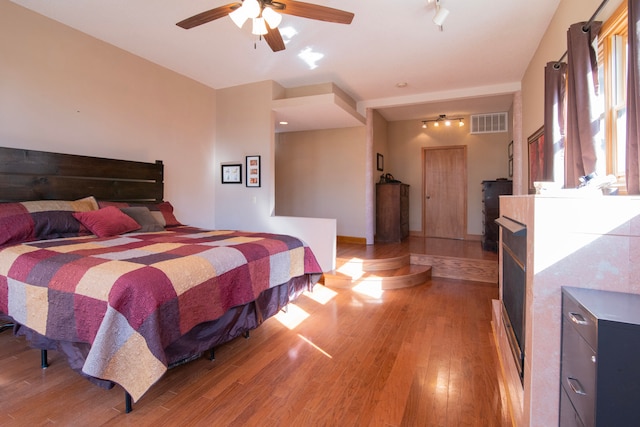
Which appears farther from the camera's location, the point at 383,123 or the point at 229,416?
the point at 383,123

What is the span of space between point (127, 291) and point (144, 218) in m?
1.90

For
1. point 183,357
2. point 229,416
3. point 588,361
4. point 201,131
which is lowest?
point 229,416

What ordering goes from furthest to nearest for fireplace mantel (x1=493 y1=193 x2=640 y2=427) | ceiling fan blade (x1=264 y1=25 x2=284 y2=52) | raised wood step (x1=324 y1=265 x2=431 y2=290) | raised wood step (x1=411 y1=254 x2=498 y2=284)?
raised wood step (x1=411 y1=254 x2=498 y2=284)
raised wood step (x1=324 y1=265 x2=431 y2=290)
ceiling fan blade (x1=264 y1=25 x2=284 y2=52)
fireplace mantel (x1=493 y1=193 x2=640 y2=427)

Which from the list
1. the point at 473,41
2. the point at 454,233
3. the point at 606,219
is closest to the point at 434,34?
the point at 473,41

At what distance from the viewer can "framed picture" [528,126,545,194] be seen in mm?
3146

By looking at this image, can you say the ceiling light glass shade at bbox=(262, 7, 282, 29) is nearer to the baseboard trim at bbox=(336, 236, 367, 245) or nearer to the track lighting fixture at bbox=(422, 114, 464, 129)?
the baseboard trim at bbox=(336, 236, 367, 245)

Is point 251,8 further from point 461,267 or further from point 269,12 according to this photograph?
point 461,267

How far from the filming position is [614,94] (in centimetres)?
188

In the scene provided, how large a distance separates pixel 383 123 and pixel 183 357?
574cm

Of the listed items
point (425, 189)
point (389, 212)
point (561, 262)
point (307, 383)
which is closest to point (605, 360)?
point (561, 262)

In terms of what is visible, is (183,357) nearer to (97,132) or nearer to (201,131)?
(97,132)

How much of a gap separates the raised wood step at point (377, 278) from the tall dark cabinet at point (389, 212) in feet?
5.19

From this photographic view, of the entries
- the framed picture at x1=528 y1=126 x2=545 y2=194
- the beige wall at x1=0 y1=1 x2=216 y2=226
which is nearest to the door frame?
the framed picture at x1=528 y1=126 x2=545 y2=194

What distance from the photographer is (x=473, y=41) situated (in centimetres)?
322
